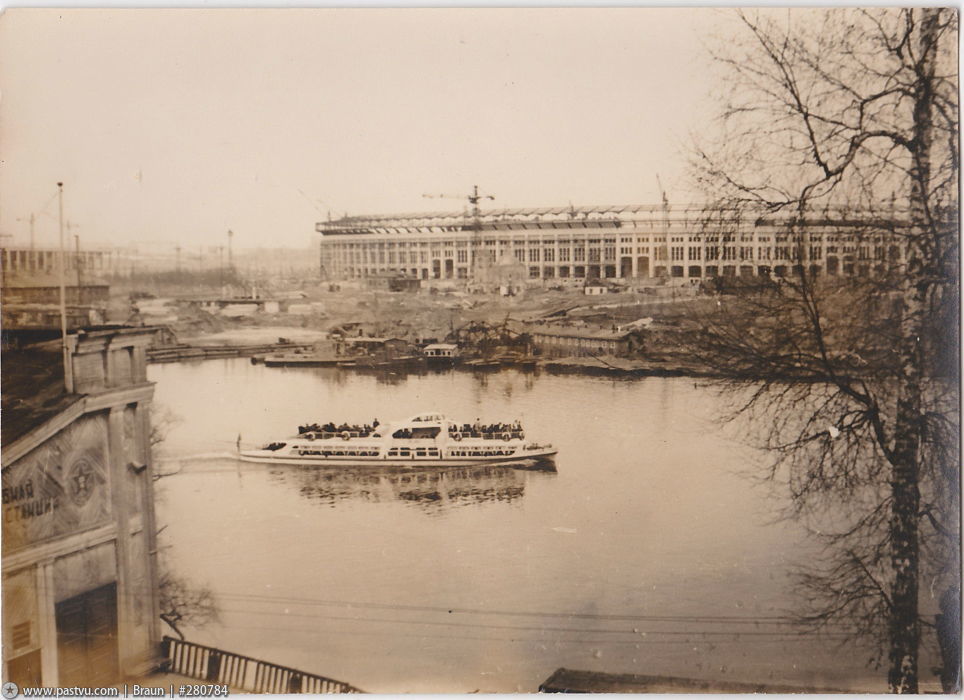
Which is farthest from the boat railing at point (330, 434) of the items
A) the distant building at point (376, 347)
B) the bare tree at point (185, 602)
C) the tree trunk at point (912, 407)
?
the tree trunk at point (912, 407)

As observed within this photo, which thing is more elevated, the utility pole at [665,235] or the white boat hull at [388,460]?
the utility pole at [665,235]

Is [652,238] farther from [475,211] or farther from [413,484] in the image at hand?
[413,484]

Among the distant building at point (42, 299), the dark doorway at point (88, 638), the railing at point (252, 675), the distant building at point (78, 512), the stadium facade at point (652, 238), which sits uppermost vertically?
the stadium facade at point (652, 238)

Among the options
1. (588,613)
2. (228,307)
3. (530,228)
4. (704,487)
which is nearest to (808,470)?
(704,487)

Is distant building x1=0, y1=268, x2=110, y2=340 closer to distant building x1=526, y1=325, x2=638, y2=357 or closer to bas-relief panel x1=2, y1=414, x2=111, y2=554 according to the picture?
bas-relief panel x1=2, y1=414, x2=111, y2=554

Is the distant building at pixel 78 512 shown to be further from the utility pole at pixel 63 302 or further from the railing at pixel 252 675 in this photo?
the railing at pixel 252 675

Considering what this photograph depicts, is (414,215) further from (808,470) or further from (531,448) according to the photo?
(808,470)

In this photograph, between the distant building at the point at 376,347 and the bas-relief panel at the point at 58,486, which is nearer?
the bas-relief panel at the point at 58,486
